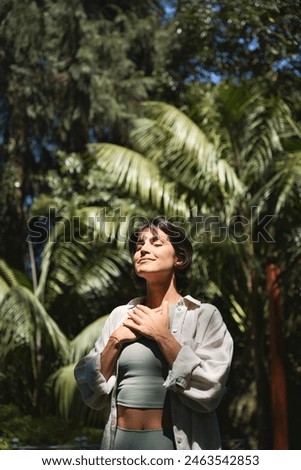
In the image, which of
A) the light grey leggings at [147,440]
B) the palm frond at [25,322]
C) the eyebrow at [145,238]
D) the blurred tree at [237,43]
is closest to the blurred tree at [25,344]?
the palm frond at [25,322]

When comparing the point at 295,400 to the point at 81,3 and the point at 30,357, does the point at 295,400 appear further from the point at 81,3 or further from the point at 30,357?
the point at 81,3

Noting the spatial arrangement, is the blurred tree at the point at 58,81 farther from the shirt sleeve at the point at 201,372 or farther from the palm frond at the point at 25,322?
the shirt sleeve at the point at 201,372

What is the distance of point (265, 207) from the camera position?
322 inches

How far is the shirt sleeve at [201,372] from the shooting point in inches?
82.7

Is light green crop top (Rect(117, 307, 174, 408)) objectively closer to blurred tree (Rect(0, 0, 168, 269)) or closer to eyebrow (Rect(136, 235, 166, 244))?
eyebrow (Rect(136, 235, 166, 244))

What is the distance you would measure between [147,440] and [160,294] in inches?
18.7

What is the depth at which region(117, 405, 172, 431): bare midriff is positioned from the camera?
2.13 metres

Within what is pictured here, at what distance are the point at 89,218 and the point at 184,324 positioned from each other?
6.72 m

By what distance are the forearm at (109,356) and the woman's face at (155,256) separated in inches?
10.1

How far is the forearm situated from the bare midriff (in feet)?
0.47

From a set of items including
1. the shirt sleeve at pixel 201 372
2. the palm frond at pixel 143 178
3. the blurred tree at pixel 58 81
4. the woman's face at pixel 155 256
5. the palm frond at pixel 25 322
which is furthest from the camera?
the blurred tree at pixel 58 81

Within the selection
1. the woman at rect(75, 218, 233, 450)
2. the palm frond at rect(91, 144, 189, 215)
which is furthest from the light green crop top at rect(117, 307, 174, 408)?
the palm frond at rect(91, 144, 189, 215)

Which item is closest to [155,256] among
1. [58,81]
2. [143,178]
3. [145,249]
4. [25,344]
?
[145,249]

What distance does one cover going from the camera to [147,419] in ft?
7.01
